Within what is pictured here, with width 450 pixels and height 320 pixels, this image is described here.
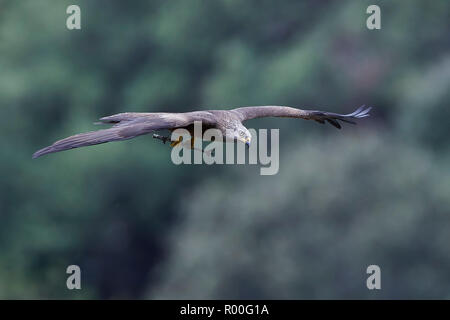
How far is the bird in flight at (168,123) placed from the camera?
47.1ft

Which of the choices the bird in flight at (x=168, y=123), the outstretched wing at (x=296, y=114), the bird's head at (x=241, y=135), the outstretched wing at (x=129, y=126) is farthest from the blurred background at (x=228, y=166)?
the outstretched wing at (x=129, y=126)

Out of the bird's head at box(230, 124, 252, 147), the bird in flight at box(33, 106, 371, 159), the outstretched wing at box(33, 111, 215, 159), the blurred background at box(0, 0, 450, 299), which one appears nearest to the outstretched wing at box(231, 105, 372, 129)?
the bird in flight at box(33, 106, 371, 159)

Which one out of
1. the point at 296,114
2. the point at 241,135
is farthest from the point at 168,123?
the point at 296,114

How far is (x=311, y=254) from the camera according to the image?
32.6 meters

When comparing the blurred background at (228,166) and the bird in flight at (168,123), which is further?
the blurred background at (228,166)

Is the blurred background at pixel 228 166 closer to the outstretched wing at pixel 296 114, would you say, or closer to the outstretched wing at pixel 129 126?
the outstretched wing at pixel 296 114

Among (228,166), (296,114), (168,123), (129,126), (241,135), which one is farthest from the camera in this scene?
(228,166)

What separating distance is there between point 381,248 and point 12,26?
90.9ft

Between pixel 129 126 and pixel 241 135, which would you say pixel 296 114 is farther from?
pixel 129 126

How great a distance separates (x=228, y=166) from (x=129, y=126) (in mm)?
32493

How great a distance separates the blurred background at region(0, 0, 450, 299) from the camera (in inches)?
1310

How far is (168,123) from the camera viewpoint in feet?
51.0
